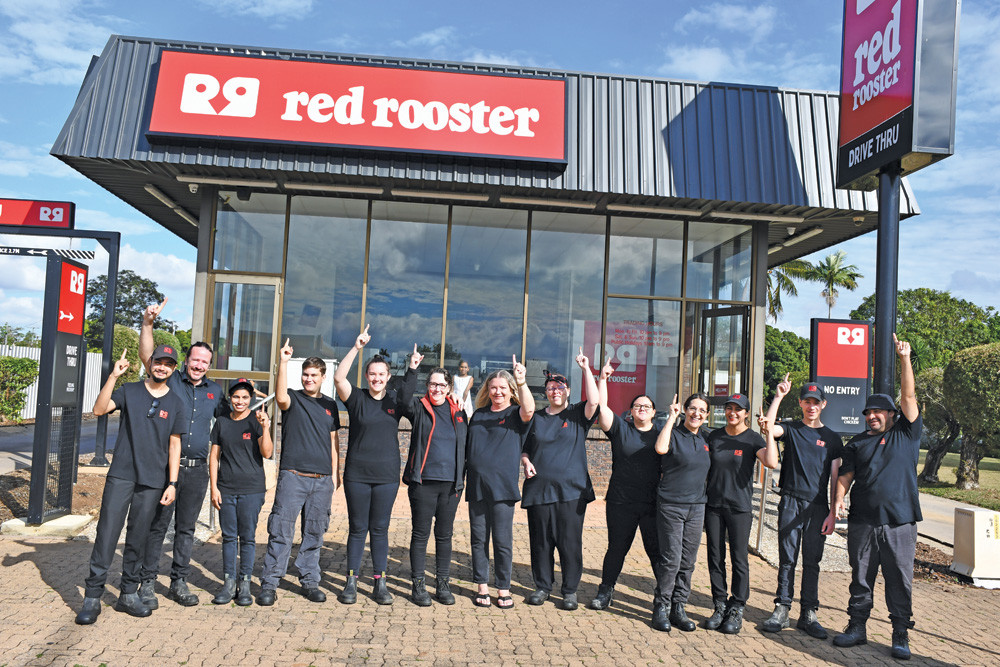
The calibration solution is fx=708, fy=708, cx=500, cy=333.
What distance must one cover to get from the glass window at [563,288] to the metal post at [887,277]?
4.41 m

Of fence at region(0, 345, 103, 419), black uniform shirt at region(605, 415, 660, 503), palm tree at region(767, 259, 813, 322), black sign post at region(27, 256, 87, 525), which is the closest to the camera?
black uniform shirt at region(605, 415, 660, 503)

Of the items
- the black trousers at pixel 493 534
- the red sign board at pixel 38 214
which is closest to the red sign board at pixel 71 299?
the red sign board at pixel 38 214

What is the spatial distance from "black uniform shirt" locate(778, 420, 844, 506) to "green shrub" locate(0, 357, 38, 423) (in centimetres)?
1872

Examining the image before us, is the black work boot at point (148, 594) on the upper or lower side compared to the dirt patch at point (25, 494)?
upper

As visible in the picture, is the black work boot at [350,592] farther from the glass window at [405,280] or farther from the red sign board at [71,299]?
the glass window at [405,280]

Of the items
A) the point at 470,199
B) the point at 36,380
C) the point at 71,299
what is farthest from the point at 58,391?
the point at 36,380

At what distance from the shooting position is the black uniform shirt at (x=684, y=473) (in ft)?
17.2

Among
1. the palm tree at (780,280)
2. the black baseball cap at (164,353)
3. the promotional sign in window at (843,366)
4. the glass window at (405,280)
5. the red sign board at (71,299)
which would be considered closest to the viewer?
the black baseball cap at (164,353)

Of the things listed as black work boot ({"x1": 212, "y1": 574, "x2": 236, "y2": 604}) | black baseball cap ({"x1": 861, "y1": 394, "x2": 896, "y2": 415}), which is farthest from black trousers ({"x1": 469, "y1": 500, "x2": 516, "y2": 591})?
black baseball cap ({"x1": 861, "y1": 394, "x2": 896, "y2": 415})

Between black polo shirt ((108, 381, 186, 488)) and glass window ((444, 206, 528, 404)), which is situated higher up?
glass window ((444, 206, 528, 404))

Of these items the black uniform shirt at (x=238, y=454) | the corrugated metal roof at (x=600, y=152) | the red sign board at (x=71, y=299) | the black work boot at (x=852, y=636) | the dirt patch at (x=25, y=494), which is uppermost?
the corrugated metal roof at (x=600, y=152)

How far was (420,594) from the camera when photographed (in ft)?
17.7

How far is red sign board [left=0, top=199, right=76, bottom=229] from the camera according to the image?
10.6 m

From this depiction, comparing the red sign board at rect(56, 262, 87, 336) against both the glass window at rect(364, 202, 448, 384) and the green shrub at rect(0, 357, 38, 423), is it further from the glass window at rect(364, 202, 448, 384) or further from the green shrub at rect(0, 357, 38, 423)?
the green shrub at rect(0, 357, 38, 423)
